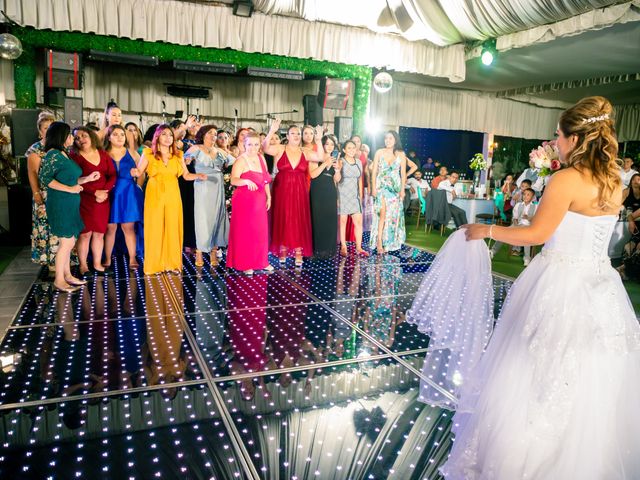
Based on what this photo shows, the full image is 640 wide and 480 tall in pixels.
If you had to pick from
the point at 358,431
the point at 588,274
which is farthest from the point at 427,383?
the point at 588,274

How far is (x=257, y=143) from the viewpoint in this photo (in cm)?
527

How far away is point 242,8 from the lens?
927cm

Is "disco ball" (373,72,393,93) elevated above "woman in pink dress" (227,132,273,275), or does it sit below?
above

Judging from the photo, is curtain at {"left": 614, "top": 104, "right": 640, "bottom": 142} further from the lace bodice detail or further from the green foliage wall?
the lace bodice detail

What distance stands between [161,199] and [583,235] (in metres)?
4.29

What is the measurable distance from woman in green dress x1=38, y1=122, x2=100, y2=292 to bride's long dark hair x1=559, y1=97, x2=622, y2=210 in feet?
13.6

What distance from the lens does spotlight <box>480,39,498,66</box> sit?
31.6ft

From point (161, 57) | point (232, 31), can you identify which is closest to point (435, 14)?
point (232, 31)

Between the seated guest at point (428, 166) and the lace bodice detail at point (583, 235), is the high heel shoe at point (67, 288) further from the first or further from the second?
the seated guest at point (428, 166)

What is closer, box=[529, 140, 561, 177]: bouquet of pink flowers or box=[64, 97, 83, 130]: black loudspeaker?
box=[529, 140, 561, 177]: bouquet of pink flowers

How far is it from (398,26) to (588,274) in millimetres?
8547

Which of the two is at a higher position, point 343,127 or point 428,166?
point 343,127

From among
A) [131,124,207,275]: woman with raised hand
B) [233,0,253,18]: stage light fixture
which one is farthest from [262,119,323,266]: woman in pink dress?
[233,0,253,18]: stage light fixture

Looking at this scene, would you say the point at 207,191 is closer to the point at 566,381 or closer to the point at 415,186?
the point at 566,381
